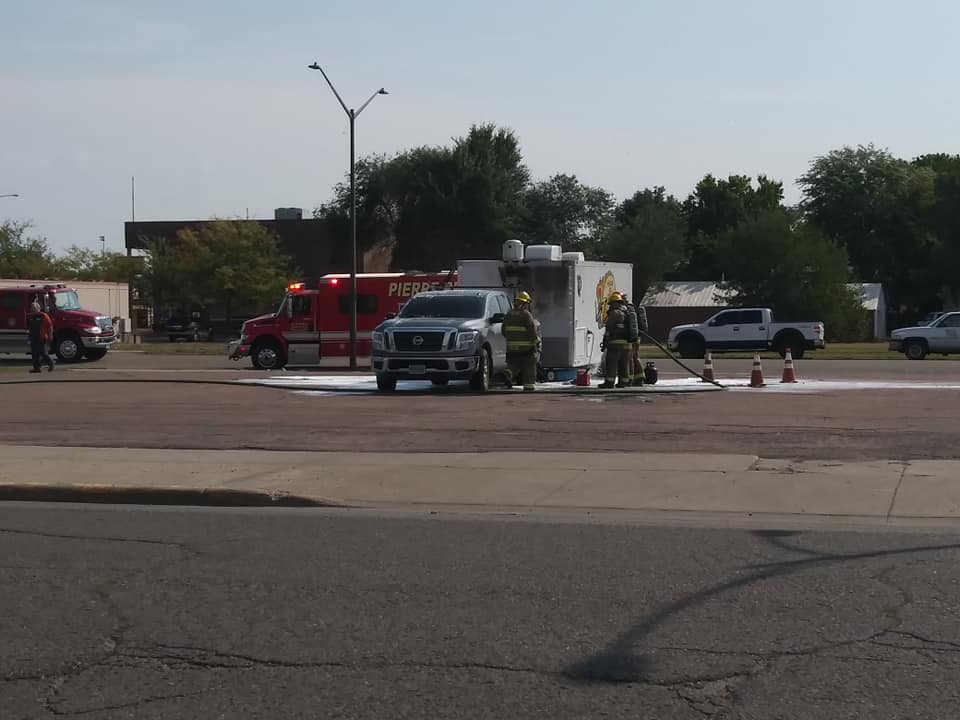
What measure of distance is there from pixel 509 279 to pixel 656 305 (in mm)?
55631

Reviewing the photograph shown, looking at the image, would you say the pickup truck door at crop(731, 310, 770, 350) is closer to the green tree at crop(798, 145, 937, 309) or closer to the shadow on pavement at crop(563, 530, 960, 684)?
the shadow on pavement at crop(563, 530, 960, 684)

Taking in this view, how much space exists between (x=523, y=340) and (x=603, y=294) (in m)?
5.45

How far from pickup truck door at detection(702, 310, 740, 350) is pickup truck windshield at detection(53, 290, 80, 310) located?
68.7 feet

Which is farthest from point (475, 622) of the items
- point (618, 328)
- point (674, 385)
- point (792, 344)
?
point (792, 344)

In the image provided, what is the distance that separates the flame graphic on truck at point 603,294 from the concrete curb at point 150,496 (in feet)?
54.7

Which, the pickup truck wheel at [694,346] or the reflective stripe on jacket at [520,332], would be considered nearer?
the reflective stripe on jacket at [520,332]

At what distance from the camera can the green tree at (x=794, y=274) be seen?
65.6 m

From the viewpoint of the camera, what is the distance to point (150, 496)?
39.0ft

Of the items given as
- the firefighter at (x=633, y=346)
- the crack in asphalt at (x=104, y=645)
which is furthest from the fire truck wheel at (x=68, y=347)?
the crack in asphalt at (x=104, y=645)

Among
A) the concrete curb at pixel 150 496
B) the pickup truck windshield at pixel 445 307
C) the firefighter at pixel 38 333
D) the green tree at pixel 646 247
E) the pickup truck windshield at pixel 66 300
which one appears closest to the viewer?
the concrete curb at pixel 150 496

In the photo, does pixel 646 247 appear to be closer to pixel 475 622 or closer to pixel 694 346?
pixel 694 346

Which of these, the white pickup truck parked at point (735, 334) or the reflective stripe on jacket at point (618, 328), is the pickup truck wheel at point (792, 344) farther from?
the reflective stripe on jacket at point (618, 328)

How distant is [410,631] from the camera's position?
6973 mm

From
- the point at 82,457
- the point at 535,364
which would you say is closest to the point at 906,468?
the point at 82,457
